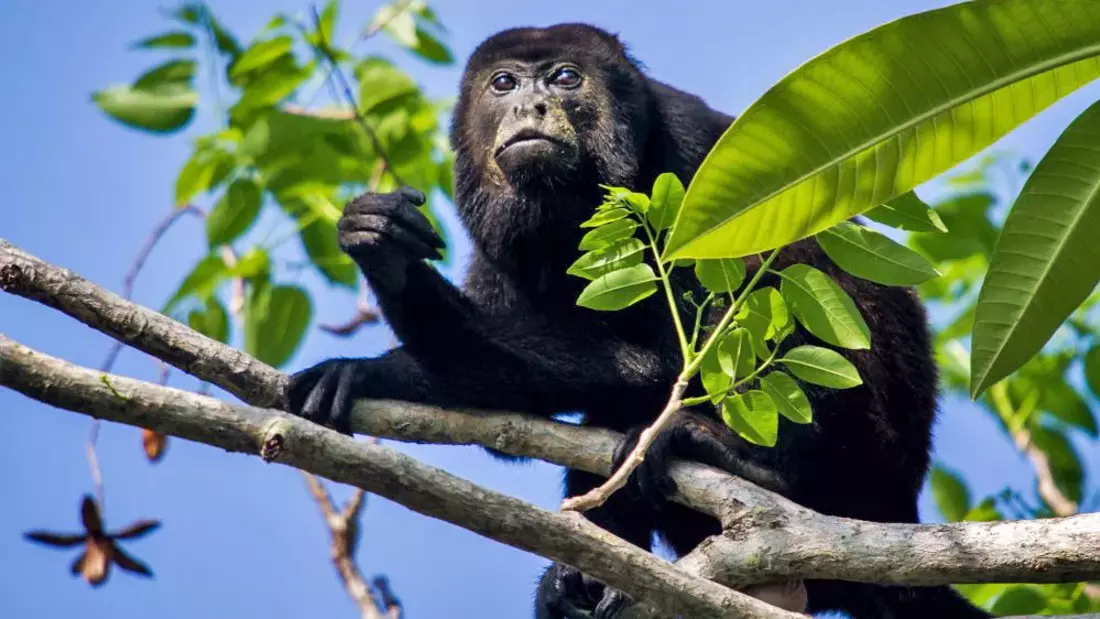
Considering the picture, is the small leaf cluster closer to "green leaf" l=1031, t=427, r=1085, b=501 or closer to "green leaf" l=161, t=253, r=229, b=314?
"green leaf" l=161, t=253, r=229, b=314

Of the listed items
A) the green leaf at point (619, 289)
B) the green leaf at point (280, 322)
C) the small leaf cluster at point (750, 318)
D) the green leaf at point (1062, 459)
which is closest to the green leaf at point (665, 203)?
the small leaf cluster at point (750, 318)

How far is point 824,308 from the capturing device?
2.75 meters

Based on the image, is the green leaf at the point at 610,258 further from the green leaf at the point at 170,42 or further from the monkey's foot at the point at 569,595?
the green leaf at the point at 170,42

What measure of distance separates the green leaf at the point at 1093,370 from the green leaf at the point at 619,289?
2.56m

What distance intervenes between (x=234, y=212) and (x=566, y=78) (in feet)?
4.55

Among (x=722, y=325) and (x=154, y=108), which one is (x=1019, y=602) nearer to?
(x=722, y=325)

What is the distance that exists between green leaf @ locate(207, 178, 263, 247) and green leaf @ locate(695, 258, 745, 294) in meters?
2.78

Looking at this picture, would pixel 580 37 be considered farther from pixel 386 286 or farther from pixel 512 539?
pixel 512 539

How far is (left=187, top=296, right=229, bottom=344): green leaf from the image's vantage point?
527 cm

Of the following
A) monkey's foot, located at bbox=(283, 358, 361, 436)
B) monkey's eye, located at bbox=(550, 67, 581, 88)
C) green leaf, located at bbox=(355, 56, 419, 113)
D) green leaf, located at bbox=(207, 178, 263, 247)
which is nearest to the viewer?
monkey's foot, located at bbox=(283, 358, 361, 436)

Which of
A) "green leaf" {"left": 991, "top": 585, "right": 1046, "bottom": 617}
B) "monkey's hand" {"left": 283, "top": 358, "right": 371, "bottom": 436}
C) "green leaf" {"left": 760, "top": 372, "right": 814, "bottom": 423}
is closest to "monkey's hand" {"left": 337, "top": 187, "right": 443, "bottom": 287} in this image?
"monkey's hand" {"left": 283, "top": 358, "right": 371, "bottom": 436}

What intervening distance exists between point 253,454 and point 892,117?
1.26 metres

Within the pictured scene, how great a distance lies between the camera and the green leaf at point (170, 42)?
5.30m

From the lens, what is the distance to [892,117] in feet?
7.47
